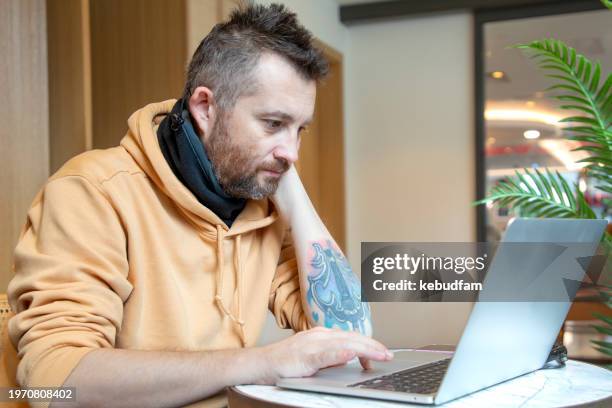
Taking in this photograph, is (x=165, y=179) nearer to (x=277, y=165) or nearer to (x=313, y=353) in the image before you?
(x=277, y=165)

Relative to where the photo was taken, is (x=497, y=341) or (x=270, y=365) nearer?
(x=497, y=341)

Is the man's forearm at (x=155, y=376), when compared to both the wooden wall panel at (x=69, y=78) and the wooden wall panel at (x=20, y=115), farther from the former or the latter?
the wooden wall panel at (x=69, y=78)

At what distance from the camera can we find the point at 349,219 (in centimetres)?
522

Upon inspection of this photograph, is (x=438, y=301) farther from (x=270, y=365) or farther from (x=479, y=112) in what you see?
(x=270, y=365)

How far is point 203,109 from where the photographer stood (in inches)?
59.2

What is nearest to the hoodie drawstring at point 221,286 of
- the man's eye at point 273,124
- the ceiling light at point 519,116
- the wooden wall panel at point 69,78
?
the man's eye at point 273,124

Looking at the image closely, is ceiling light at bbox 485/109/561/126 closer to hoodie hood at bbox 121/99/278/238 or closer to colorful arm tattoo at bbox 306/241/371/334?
colorful arm tattoo at bbox 306/241/371/334

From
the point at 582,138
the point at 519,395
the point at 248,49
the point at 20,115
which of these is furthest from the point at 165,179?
the point at 20,115

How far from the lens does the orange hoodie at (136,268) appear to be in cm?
111

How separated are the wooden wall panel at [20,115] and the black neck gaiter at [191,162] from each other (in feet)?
4.74

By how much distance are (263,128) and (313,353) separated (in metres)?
0.54

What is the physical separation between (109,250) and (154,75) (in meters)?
2.26

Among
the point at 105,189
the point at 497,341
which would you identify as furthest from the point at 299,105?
the point at 497,341

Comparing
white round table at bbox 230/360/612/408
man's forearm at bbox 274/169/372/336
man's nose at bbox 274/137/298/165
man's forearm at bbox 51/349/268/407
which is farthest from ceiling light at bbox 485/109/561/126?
man's forearm at bbox 51/349/268/407
